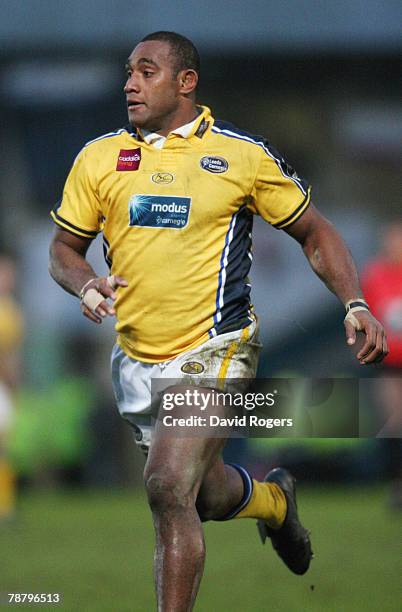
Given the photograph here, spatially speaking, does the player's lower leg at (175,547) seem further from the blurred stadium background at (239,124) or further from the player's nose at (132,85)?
the blurred stadium background at (239,124)

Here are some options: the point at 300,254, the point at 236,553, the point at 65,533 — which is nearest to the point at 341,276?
the point at 236,553

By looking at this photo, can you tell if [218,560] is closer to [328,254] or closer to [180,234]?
[328,254]

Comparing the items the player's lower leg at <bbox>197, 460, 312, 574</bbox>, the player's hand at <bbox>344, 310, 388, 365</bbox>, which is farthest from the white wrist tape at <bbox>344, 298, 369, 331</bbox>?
the player's lower leg at <bbox>197, 460, 312, 574</bbox>

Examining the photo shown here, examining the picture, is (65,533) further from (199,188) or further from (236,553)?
(199,188)

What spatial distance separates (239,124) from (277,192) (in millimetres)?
10960

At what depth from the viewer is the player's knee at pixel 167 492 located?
581 cm

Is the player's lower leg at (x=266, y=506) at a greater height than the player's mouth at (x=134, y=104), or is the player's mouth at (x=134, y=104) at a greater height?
the player's mouth at (x=134, y=104)

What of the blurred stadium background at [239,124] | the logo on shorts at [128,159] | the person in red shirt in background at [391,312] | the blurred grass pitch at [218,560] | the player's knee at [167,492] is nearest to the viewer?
the player's knee at [167,492]

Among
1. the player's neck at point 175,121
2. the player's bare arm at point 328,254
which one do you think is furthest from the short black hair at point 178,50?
the player's bare arm at point 328,254

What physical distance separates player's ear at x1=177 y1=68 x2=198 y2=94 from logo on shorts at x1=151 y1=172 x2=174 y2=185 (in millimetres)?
462

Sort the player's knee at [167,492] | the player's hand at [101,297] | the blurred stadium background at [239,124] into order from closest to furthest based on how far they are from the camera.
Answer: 1. the player's hand at [101,297]
2. the player's knee at [167,492]
3. the blurred stadium background at [239,124]

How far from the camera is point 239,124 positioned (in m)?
17.2

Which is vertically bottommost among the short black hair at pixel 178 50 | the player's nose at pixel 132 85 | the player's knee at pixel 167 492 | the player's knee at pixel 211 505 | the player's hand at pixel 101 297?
the player's knee at pixel 167 492

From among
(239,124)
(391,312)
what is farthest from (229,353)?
(239,124)
